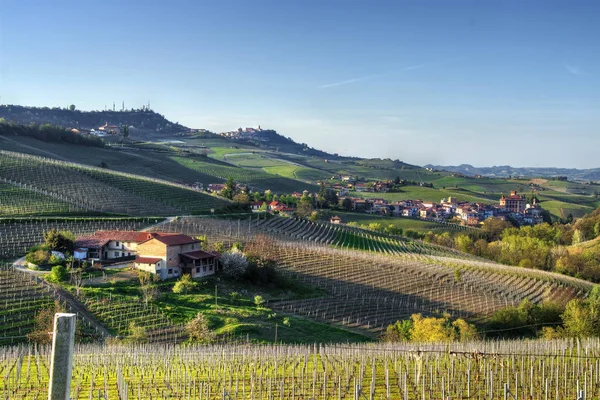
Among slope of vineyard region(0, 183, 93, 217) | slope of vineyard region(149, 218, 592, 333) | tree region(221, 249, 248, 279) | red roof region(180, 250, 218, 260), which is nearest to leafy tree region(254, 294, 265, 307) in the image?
slope of vineyard region(149, 218, 592, 333)

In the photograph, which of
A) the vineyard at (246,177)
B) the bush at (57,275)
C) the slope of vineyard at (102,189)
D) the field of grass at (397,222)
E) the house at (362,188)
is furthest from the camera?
the house at (362,188)

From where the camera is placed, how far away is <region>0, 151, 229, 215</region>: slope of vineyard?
68.0 m

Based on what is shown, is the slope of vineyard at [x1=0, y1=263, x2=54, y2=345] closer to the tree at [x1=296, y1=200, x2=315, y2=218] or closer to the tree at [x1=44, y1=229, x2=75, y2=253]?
the tree at [x1=44, y1=229, x2=75, y2=253]

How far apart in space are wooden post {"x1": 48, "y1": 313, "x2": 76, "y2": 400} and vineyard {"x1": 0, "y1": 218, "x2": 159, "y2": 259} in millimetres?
40936

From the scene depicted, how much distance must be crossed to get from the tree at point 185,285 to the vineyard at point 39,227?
43.5 feet

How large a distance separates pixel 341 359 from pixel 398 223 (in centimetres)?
8011

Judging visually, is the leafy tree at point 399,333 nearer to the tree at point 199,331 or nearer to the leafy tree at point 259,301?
the leafy tree at point 259,301

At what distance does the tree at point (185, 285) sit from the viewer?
41.3 meters

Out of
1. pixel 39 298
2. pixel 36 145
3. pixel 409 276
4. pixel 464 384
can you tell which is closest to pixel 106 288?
pixel 39 298

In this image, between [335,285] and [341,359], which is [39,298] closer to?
[341,359]

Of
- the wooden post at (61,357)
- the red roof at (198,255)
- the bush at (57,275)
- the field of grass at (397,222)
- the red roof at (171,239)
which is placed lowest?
the field of grass at (397,222)

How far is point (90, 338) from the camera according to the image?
31.5 meters

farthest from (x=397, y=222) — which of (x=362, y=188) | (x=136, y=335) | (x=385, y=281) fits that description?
(x=136, y=335)

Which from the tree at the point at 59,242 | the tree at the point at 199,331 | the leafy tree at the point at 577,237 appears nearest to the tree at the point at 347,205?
the leafy tree at the point at 577,237
